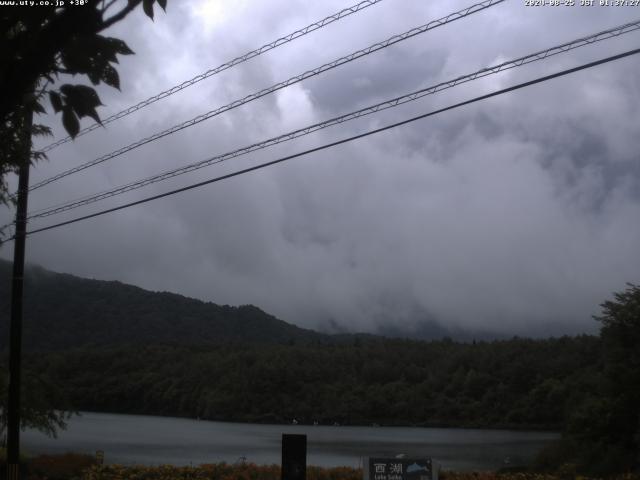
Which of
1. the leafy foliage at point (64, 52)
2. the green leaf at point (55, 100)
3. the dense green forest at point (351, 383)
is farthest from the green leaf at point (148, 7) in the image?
the dense green forest at point (351, 383)

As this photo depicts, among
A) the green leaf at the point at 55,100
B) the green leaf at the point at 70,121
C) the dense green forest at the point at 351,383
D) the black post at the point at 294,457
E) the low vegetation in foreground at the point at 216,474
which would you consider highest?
the dense green forest at the point at 351,383

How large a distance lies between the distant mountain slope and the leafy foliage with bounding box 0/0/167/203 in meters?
23.3

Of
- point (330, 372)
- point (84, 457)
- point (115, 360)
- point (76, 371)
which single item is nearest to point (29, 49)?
point (84, 457)

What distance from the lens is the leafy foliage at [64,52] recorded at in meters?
3.33

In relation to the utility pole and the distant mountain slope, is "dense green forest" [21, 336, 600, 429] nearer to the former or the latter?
the distant mountain slope

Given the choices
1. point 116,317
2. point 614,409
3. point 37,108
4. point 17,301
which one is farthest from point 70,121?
point 116,317

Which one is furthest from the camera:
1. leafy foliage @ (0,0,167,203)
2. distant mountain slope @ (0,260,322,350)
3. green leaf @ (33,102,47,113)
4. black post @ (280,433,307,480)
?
distant mountain slope @ (0,260,322,350)

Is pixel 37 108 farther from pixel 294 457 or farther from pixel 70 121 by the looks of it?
pixel 294 457

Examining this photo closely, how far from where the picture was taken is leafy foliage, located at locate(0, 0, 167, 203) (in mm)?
3328

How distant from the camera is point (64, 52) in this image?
3.51 m

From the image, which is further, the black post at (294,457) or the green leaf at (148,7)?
the black post at (294,457)

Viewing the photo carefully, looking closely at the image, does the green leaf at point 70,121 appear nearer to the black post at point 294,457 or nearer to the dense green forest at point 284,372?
the black post at point 294,457

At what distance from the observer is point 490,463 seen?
3097cm

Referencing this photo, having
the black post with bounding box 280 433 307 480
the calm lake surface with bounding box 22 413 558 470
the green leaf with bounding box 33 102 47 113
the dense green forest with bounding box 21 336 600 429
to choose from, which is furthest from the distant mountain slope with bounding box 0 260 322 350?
the green leaf with bounding box 33 102 47 113
